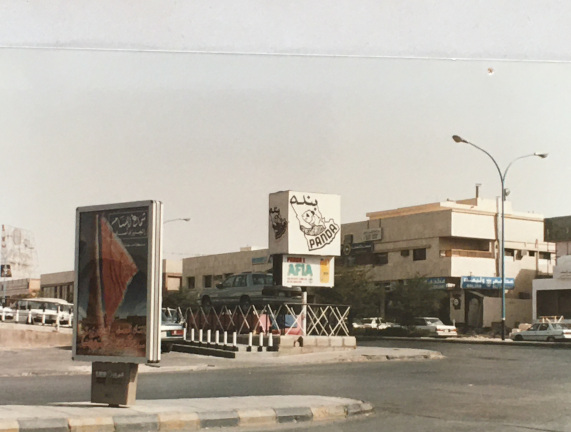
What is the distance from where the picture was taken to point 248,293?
10219 millimetres

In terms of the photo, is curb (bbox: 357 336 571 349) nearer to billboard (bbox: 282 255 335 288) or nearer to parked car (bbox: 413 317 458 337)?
parked car (bbox: 413 317 458 337)

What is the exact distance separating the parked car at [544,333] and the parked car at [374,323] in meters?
1.22

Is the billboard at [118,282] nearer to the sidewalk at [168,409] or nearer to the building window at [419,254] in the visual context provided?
the sidewalk at [168,409]

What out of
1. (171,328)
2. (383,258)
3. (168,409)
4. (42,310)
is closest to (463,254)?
(383,258)

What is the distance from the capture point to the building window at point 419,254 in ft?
25.1

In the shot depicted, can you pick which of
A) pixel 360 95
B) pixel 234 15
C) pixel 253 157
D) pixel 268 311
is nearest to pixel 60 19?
pixel 234 15

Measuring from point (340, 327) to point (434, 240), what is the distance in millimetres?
1729

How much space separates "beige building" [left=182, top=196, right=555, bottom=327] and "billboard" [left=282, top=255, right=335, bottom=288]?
94 cm

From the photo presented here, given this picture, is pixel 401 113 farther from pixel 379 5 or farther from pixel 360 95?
pixel 379 5

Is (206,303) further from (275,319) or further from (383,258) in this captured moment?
(383,258)

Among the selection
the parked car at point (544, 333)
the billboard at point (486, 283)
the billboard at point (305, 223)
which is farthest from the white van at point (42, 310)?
the parked car at point (544, 333)

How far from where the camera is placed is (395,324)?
26.3ft

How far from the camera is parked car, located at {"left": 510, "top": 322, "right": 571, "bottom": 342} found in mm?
7559

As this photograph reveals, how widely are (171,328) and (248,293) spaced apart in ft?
5.19
